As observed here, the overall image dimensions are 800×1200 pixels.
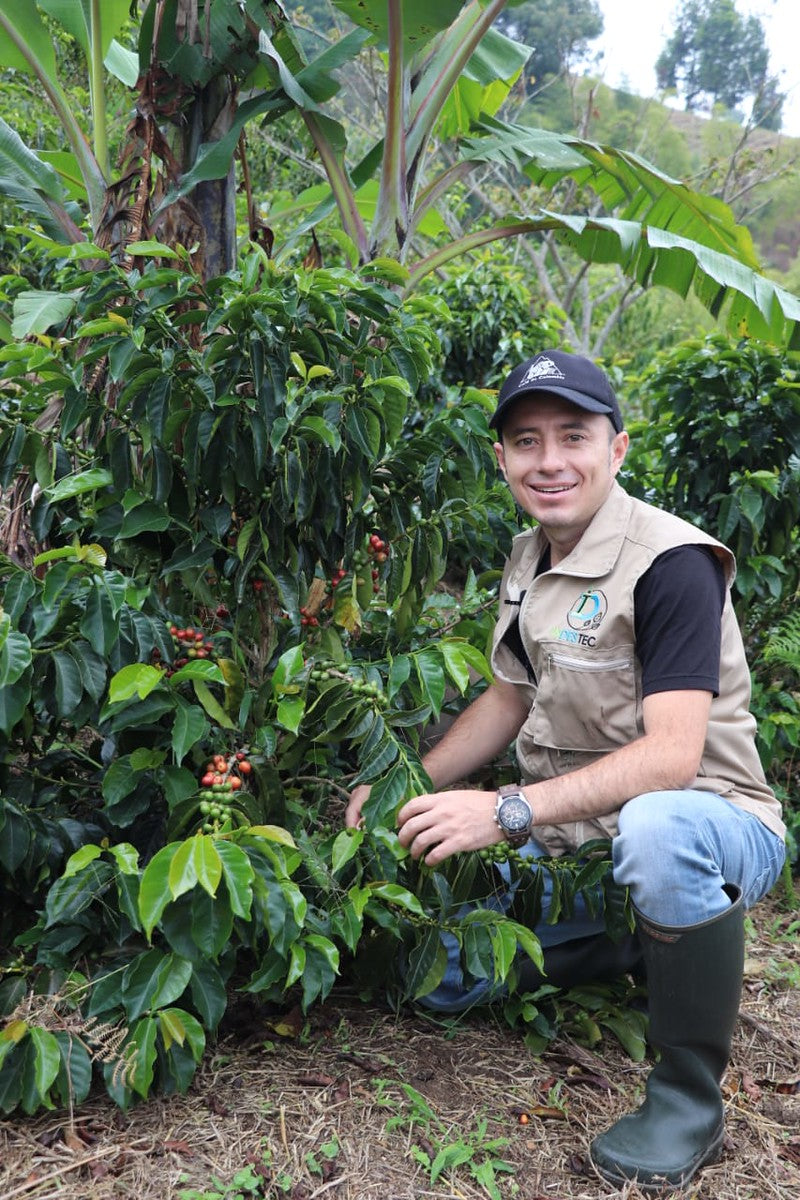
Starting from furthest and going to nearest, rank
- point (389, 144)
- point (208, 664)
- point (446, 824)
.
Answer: point (389, 144) → point (446, 824) → point (208, 664)

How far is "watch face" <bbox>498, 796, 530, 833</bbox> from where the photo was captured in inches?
85.4

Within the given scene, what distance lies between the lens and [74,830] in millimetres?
2277

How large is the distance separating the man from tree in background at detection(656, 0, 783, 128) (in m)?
19.6

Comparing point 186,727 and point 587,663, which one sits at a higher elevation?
point 587,663

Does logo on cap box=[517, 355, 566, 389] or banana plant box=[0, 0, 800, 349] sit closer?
logo on cap box=[517, 355, 566, 389]

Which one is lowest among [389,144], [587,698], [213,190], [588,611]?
[587,698]

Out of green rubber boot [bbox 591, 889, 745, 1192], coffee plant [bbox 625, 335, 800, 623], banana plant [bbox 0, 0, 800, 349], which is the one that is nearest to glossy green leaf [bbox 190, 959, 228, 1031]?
green rubber boot [bbox 591, 889, 745, 1192]

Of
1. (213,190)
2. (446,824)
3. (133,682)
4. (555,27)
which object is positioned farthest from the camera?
(555,27)

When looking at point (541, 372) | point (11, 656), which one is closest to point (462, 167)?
point (541, 372)

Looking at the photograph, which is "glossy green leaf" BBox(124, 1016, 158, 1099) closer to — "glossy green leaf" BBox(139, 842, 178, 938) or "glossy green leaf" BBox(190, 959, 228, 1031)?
"glossy green leaf" BBox(190, 959, 228, 1031)

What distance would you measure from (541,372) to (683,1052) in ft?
4.91

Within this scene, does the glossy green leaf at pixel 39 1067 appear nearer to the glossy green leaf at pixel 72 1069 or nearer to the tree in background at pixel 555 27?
the glossy green leaf at pixel 72 1069

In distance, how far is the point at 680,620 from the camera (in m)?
2.18

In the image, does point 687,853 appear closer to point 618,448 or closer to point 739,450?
point 618,448
